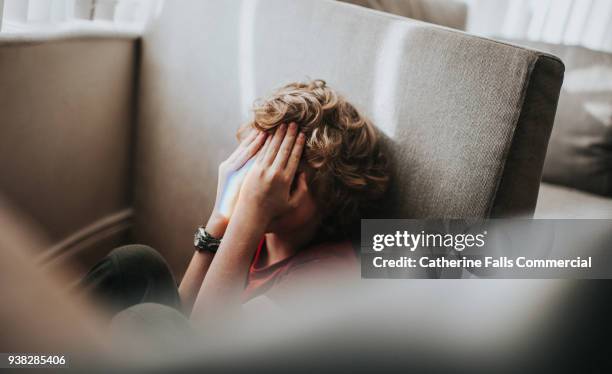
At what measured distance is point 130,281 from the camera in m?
0.73

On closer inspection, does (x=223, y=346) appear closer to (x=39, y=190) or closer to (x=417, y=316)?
(x=417, y=316)

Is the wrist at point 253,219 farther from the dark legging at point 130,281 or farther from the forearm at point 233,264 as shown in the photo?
the dark legging at point 130,281

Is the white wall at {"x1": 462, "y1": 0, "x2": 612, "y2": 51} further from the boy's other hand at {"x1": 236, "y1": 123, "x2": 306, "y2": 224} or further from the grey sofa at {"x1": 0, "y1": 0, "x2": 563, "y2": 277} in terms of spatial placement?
the boy's other hand at {"x1": 236, "y1": 123, "x2": 306, "y2": 224}

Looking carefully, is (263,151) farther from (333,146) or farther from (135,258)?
(135,258)

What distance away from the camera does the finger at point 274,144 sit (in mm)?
725

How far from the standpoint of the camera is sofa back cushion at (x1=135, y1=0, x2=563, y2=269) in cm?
65

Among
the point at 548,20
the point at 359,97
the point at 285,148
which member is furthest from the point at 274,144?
the point at 548,20

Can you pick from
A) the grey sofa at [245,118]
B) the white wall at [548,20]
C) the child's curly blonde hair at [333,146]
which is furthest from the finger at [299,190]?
the white wall at [548,20]

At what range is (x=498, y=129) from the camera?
25.3 inches

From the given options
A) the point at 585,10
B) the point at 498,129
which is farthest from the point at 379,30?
the point at 585,10

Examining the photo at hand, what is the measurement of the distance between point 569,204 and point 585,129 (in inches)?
10.1

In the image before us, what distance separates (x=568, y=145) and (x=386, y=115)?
77 centimetres

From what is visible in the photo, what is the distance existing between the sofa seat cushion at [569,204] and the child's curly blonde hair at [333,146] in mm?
469

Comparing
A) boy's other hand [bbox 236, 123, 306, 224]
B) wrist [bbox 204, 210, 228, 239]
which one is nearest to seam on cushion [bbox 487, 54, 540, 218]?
boy's other hand [bbox 236, 123, 306, 224]
